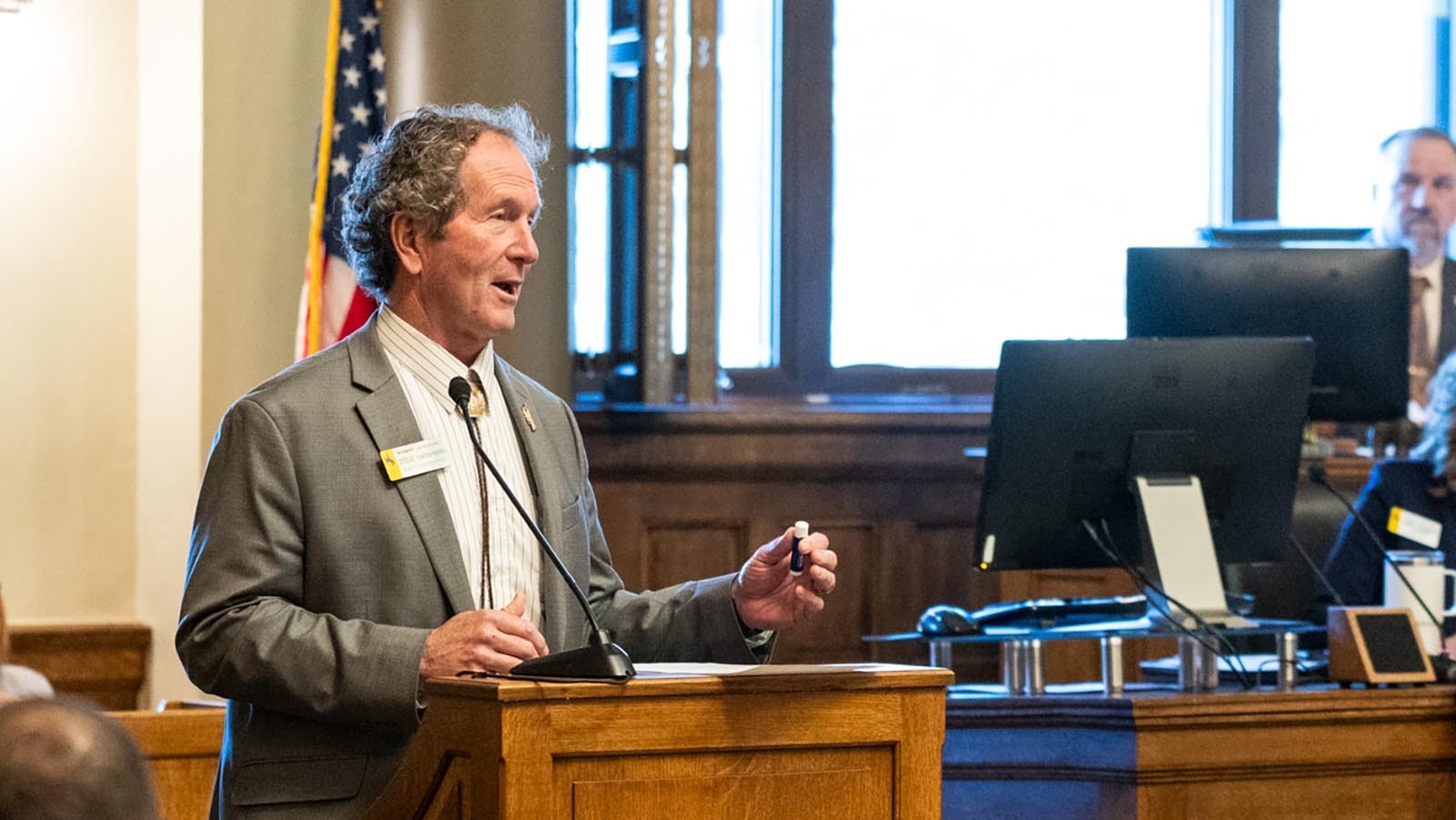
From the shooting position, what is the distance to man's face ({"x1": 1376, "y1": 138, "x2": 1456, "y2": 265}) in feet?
17.7

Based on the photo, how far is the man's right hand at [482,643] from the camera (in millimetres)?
2105

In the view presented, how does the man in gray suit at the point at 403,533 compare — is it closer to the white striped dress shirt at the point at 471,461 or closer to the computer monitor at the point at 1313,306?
the white striped dress shirt at the point at 471,461

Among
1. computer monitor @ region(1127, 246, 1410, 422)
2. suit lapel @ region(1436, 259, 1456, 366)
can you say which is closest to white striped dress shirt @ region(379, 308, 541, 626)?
computer monitor @ region(1127, 246, 1410, 422)

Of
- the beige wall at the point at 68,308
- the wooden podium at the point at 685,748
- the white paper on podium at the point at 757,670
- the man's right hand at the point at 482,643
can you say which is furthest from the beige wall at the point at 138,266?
the wooden podium at the point at 685,748

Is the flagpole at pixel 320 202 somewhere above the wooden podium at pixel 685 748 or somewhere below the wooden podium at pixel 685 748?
above

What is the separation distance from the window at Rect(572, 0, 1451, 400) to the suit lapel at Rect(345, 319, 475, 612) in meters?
3.08

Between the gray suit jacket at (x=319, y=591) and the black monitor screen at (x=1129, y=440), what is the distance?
96 cm

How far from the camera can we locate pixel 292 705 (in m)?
2.26

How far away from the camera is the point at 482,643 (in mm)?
2131

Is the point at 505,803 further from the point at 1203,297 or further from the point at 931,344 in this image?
the point at 931,344

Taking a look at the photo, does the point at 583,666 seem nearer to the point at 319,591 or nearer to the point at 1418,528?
the point at 319,591

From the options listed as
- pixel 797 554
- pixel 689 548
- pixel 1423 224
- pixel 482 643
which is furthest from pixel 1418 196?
pixel 482 643

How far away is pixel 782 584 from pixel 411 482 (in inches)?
19.4

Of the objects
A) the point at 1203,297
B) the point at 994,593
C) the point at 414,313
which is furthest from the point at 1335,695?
the point at 994,593
